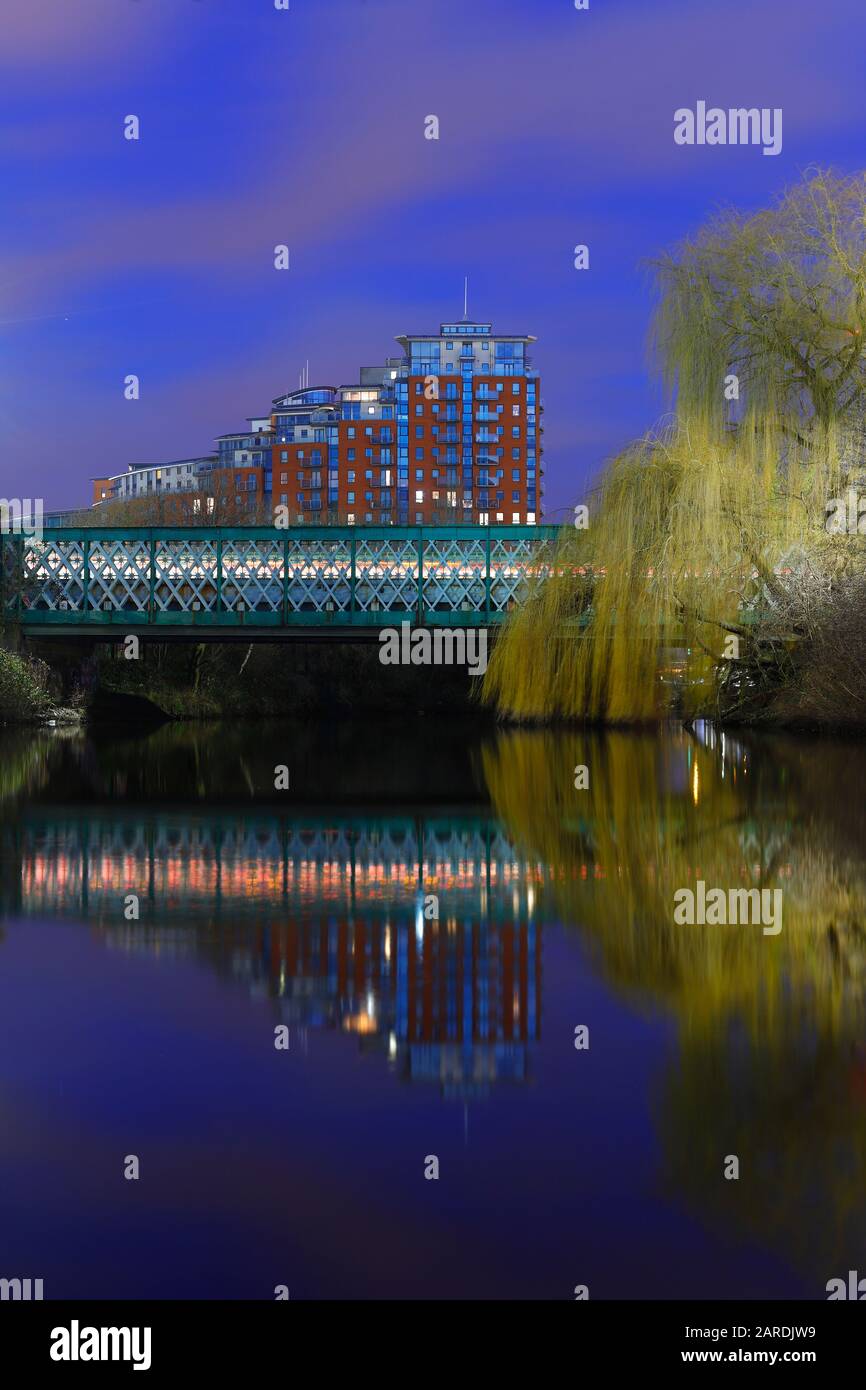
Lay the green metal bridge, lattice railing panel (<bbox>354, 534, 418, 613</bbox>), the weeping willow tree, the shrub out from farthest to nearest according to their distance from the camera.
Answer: lattice railing panel (<bbox>354, 534, 418, 613</bbox>)
the green metal bridge
the shrub
the weeping willow tree

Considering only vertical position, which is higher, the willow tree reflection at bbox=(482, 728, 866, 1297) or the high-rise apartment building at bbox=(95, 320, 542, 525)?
the high-rise apartment building at bbox=(95, 320, 542, 525)

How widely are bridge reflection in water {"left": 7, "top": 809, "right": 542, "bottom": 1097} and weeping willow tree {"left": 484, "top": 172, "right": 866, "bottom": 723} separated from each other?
16.5 meters

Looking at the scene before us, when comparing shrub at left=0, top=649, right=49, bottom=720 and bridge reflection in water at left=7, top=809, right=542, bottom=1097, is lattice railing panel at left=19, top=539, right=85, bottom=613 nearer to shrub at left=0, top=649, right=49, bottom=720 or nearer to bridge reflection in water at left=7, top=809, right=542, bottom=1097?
shrub at left=0, top=649, right=49, bottom=720

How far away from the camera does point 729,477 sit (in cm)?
3353

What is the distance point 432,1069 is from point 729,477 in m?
28.1

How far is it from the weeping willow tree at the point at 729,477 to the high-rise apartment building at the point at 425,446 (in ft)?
393

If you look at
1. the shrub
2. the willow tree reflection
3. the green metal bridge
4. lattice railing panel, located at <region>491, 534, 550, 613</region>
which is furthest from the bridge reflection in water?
lattice railing panel, located at <region>491, 534, 550, 613</region>

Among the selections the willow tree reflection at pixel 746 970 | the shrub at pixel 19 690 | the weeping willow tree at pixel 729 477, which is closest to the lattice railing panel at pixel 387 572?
the shrub at pixel 19 690

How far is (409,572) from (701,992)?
4212cm

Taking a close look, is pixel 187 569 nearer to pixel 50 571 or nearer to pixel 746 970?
pixel 50 571

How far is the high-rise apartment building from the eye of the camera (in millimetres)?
157375

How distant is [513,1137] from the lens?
609 centimetres

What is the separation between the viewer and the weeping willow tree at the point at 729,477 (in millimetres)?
33281
